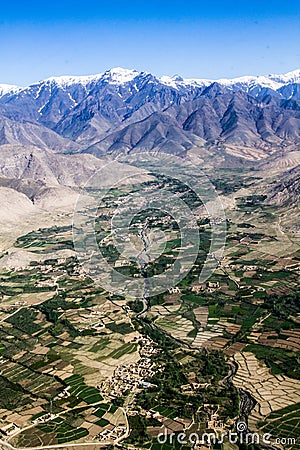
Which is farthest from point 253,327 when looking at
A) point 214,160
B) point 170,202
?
point 214,160
